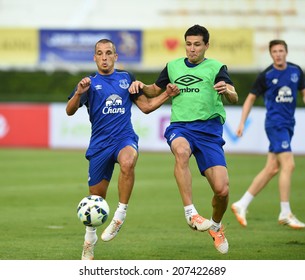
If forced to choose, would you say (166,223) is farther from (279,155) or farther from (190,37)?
(190,37)

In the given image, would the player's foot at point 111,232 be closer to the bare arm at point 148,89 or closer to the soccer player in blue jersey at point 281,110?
the bare arm at point 148,89

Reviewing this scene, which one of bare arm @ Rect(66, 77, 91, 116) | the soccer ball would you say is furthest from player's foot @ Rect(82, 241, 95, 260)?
bare arm @ Rect(66, 77, 91, 116)

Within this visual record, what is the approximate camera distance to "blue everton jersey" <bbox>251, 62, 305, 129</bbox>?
1360cm

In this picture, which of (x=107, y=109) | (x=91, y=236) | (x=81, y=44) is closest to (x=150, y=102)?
(x=107, y=109)

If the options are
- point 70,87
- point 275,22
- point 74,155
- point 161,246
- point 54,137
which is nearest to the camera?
point 161,246

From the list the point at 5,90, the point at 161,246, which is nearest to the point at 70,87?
the point at 5,90

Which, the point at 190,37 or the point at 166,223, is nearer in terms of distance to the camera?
the point at 190,37

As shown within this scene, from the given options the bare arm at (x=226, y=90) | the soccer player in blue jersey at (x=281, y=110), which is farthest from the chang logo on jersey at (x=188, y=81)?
the soccer player in blue jersey at (x=281, y=110)

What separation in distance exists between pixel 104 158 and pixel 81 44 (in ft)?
91.9

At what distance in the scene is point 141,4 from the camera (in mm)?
41844

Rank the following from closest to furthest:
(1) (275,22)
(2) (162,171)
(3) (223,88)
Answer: (3) (223,88), (2) (162,171), (1) (275,22)

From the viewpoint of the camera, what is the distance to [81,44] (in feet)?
124
